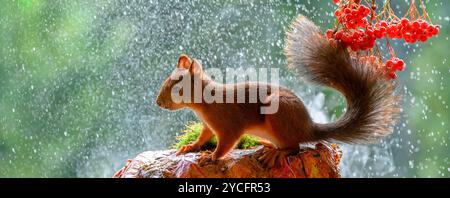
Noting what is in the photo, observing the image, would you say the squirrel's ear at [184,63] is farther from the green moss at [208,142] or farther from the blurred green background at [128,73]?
the blurred green background at [128,73]

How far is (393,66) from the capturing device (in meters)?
0.98

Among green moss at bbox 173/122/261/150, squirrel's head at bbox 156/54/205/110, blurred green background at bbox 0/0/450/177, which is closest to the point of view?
squirrel's head at bbox 156/54/205/110

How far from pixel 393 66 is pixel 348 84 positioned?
0.07 m

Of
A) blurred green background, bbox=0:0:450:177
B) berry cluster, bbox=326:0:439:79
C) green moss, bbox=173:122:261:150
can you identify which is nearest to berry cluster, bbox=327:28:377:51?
berry cluster, bbox=326:0:439:79

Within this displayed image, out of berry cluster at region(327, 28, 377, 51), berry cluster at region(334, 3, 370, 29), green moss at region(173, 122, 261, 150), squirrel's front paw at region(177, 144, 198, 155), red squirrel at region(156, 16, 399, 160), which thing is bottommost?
squirrel's front paw at region(177, 144, 198, 155)

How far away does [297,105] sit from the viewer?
960 mm

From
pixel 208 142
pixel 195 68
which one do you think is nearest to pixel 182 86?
pixel 195 68

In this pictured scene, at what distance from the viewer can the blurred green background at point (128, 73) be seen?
156 cm

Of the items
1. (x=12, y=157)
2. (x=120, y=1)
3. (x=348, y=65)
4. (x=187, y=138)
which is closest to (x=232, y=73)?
(x=120, y=1)

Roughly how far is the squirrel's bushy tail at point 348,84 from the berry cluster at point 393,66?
0.04ft

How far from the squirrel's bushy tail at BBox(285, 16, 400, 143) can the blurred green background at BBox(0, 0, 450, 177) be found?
537 millimetres

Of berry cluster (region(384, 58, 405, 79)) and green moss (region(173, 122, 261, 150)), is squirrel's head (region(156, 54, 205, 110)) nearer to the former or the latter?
green moss (region(173, 122, 261, 150))

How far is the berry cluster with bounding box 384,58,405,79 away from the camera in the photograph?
972mm

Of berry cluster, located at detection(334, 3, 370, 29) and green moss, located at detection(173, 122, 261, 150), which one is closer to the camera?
berry cluster, located at detection(334, 3, 370, 29)
